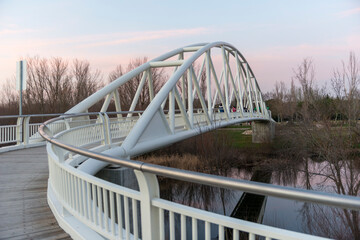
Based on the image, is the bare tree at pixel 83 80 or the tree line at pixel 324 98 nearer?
the tree line at pixel 324 98

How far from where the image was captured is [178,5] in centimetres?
2053

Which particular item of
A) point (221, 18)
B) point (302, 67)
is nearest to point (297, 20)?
point (302, 67)

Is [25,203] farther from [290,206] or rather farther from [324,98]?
[324,98]

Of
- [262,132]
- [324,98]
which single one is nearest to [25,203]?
[324,98]

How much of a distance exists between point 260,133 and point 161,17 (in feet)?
79.1

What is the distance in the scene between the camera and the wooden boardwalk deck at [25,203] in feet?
12.8

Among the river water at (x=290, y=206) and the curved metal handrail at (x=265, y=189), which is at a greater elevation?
the curved metal handrail at (x=265, y=189)

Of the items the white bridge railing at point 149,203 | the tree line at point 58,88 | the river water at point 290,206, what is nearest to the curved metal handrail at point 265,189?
the white bridge railing at point 149,203

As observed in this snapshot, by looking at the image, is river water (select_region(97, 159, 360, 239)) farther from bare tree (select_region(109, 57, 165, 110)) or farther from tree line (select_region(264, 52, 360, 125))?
bare tree (select_region(109, 57, 165, 110))

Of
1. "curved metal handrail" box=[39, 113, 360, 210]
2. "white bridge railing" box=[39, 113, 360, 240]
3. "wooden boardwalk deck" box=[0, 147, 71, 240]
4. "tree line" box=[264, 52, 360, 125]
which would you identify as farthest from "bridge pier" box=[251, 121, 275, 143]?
"curved metal handrail" box=[39, 113, 360, 210]

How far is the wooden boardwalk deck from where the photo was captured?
3.91 m

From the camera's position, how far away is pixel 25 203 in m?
5.09

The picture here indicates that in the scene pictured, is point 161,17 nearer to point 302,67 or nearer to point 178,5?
point 178,5

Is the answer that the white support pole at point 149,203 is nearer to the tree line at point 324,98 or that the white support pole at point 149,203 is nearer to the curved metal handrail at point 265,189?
the curved metal handrail at point 265,189
